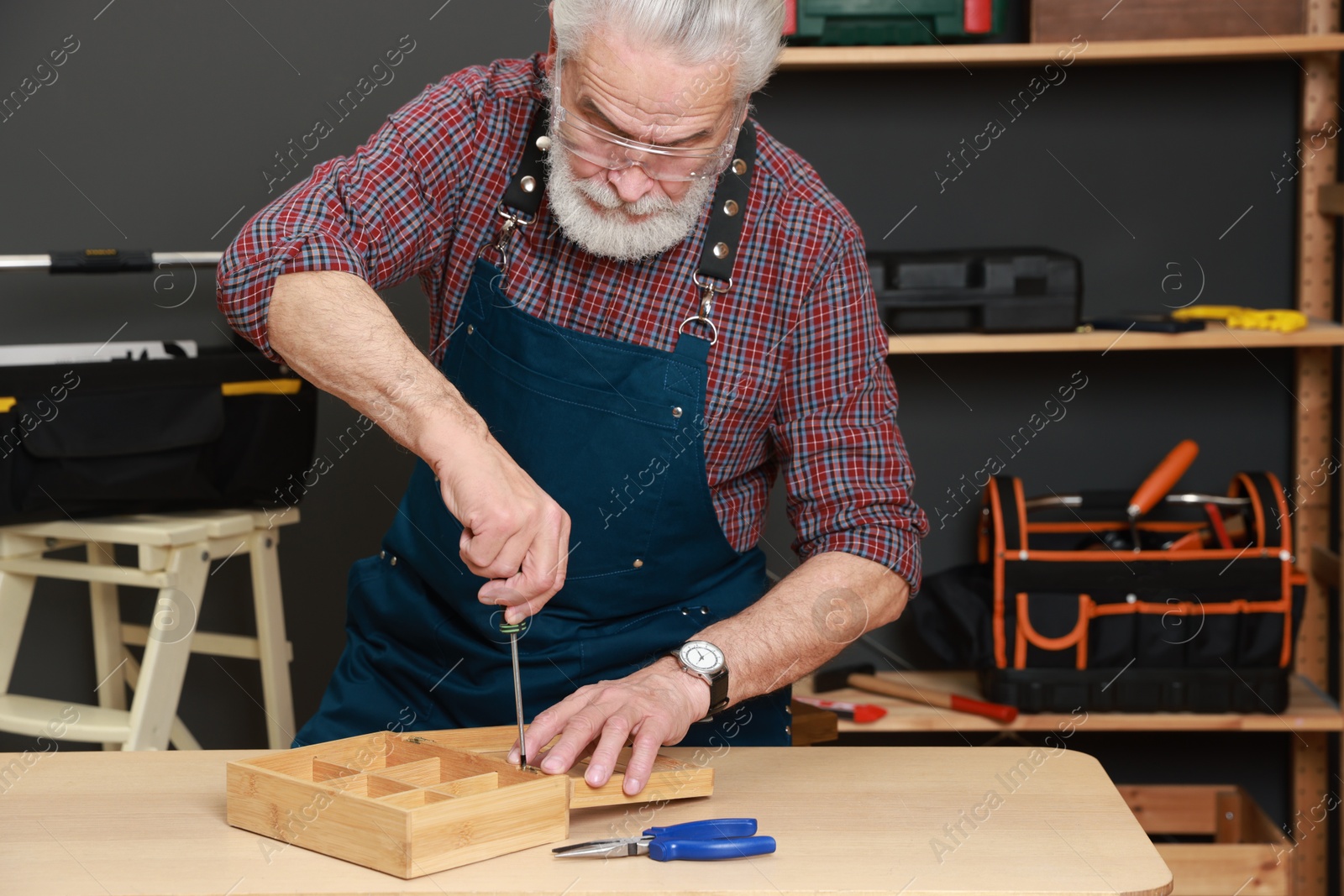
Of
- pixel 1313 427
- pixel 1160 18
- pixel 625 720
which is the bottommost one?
pixel 625 720

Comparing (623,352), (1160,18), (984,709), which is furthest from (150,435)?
(1160,18)

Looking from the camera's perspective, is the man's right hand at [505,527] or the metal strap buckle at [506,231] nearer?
the man's right hand at [505,527]

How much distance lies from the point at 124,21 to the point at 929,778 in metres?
2.16

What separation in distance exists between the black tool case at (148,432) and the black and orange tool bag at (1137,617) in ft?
3.93

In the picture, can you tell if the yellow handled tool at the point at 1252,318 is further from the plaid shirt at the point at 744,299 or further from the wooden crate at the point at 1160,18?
the plaid shirt at the point at 744,299

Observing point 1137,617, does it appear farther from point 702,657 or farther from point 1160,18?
point 702,657

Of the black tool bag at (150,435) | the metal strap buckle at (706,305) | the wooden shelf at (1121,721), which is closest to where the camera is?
the metal strap buckle at (706,305)

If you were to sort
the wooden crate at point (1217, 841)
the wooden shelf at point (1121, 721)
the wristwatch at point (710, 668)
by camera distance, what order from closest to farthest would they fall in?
the wristwatch at point (710, 668) < the wooden crate at point (1217, 841) < the wooden shelf at point (1121, 721)

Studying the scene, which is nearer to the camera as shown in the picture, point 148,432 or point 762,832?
point 762,832

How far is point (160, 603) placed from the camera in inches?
80.6

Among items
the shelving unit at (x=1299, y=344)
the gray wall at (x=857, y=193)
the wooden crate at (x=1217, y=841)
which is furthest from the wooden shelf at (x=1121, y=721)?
the gray wall at (x=857, y=193)

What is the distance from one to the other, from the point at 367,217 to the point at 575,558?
445 millimetres

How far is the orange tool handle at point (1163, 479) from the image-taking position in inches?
91.0

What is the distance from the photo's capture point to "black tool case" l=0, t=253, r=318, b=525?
6.56 ft
